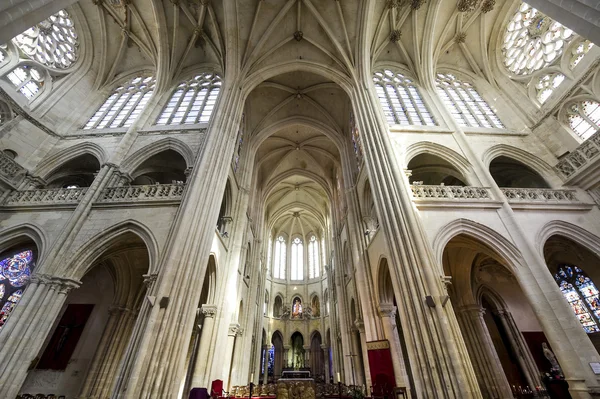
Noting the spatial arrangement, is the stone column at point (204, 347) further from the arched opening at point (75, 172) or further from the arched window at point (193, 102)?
the arched window at point (193, 102)

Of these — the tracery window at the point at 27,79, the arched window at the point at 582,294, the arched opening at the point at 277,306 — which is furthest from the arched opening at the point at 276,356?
the tracery window at the point at 27,79

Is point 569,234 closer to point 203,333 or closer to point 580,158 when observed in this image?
point 580,158

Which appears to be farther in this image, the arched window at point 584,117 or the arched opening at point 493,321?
the arched opening at point 493,321

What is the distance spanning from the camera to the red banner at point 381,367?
297 inches

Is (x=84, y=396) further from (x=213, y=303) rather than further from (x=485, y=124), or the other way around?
(x=485, y=124)

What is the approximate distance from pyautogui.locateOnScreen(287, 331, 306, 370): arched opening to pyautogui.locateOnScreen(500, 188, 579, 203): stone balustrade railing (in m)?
22.0

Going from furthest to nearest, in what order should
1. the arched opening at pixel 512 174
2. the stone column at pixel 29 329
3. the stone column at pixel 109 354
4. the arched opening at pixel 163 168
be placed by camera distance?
the arched opening at pixel 163 168, the arched opening at pixel 512 174, the stone column at pixel 109 354, the stone column at pixel 29 329

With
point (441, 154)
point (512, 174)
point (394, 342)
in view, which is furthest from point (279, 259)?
point (512, 174)

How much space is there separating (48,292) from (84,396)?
16.0ft

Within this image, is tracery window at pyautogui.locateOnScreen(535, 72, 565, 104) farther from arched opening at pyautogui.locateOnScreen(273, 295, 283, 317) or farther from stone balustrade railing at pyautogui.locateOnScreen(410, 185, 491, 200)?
arched opening at pyautogui.locateOnScreen(273, 295, 283, 317)

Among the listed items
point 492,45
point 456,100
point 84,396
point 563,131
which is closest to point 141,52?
point 84,396

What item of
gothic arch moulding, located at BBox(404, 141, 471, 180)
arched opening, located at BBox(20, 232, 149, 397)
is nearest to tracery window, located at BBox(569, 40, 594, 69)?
gothic arch moulding, located at BBox(404, 141, 471, 180)

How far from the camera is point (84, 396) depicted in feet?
29.9

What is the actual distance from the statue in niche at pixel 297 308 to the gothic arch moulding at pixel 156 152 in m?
20.1
